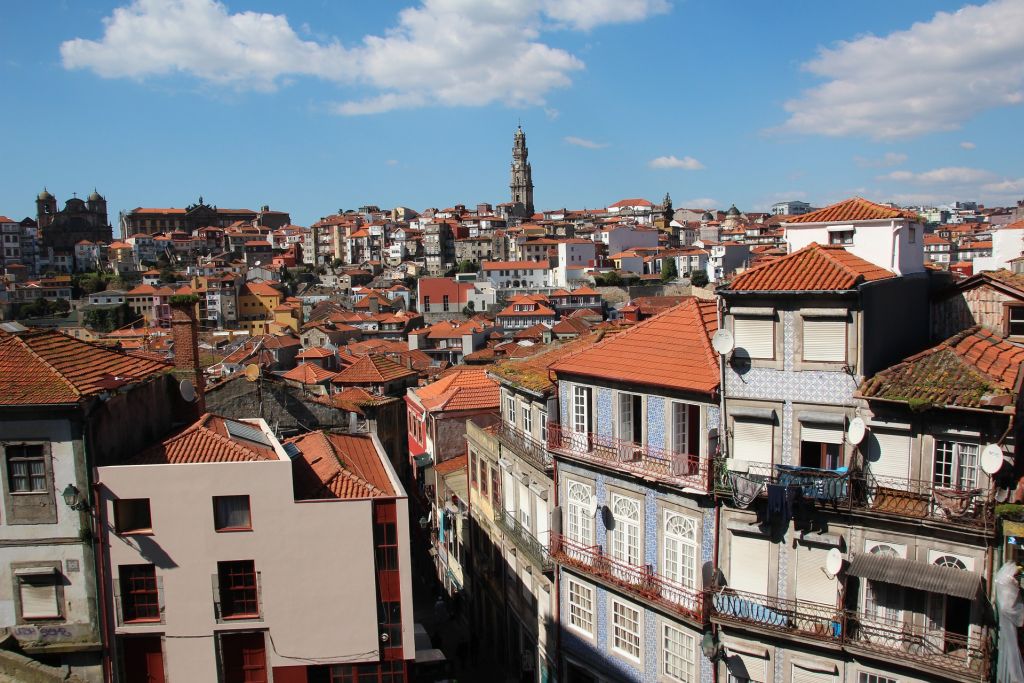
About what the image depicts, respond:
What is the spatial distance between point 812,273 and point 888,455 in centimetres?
383

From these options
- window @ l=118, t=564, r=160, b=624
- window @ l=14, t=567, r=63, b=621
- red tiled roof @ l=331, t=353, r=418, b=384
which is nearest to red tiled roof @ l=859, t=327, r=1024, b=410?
window @ l=118, t=564, r=160, b=624

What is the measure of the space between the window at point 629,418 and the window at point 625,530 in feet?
4.90

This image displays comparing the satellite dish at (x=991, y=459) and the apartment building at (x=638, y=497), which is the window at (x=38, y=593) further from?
the satellite dish at (x=991, y=459)

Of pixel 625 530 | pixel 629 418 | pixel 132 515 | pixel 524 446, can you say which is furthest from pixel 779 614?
pixel 132 515

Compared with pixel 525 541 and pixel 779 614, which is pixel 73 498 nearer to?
pixel 525 541

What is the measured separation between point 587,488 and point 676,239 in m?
150

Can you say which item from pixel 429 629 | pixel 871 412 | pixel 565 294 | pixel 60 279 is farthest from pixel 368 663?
pixel 60 279

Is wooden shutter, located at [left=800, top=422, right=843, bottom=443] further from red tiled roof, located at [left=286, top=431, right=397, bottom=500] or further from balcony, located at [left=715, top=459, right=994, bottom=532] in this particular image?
red tiled roof, located at [left=286, top=431, right=397, bottom=500]

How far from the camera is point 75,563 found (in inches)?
607

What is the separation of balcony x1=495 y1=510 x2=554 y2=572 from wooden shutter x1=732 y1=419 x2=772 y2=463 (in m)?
6.96

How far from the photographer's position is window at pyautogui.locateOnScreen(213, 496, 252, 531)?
51.9 feet

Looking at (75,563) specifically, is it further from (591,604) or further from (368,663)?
(591,604)

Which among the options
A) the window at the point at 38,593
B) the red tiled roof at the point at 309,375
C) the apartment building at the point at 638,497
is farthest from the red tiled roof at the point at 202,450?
the red tiled roof at the point at 309,375

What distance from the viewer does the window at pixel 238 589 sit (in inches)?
626
